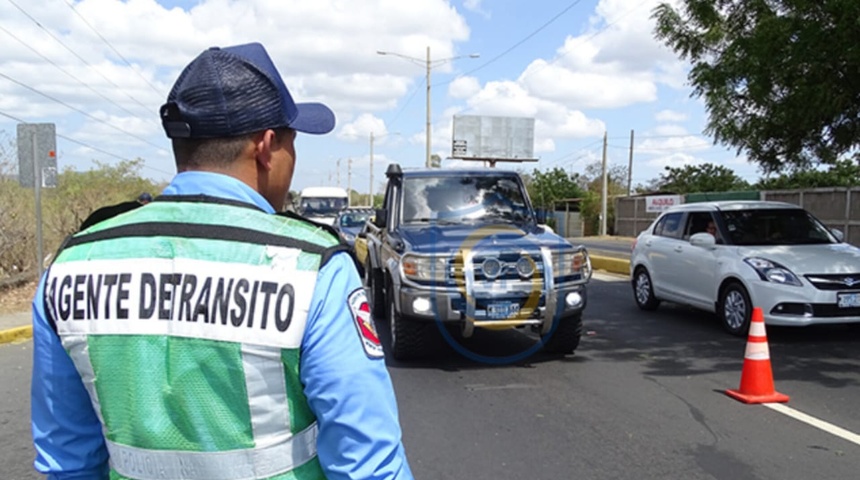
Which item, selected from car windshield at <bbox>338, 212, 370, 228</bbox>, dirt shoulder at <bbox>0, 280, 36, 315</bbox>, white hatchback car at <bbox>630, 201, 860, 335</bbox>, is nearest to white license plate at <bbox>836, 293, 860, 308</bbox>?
white hatchback car at <bbox>630, 201, 860, 335</bbox>

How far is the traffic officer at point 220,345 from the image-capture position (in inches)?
53.7

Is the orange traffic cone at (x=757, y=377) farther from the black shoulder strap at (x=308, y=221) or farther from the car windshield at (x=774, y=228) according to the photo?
the black shoulder strap at (x=308, y=221)

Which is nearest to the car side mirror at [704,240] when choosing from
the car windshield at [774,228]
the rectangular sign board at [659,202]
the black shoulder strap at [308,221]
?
the car windshield at [774,228]

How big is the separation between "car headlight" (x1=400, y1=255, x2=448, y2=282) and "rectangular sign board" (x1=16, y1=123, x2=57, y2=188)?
7.29m

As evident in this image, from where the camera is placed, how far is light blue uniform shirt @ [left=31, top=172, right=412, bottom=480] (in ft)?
4.50

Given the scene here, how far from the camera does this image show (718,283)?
28.8ft

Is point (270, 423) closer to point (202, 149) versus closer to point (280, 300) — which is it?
point (280, 300)

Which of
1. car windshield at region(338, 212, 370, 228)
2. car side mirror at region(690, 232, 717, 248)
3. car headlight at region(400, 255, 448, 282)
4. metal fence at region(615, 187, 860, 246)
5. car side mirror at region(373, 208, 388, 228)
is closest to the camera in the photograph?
car headlight at region(400, 255, 448, 282)

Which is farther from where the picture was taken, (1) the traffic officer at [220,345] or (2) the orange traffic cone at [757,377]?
(2) the orange traffic cone at [757,377]

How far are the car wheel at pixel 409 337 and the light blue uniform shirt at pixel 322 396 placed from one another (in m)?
5.41

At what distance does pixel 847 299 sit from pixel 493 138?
158 ft

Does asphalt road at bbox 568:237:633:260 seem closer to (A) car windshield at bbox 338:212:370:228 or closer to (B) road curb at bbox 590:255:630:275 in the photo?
(B) road curb at bbox 590:255:630:275

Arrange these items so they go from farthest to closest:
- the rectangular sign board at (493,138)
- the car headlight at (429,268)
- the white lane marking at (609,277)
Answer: the rectangular sign board at (493,138) → the white lane marking at (609,277) → the car headlight at (429,268)

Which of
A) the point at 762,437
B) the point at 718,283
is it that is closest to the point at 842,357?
the point at 718,283
